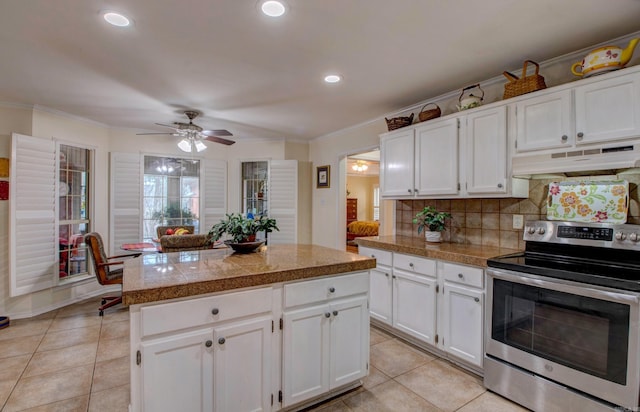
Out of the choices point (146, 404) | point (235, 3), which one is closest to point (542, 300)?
point (146, 404)

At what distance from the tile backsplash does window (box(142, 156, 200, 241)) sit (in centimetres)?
374

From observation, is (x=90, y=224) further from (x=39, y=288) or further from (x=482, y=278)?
(x=482, y=278)

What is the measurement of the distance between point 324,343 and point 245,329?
1.78 feet

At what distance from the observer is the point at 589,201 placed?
7.08ft

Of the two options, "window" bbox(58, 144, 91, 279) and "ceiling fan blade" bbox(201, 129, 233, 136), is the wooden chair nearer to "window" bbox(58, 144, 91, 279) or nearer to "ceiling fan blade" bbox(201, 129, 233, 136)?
"window" bbox(58, 144, 91, 279)

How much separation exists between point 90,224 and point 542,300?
5309 mm

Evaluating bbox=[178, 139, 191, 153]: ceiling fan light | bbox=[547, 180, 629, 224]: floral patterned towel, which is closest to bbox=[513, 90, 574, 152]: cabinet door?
bbox=[547, 180, 629, 224]: floral patterned towel

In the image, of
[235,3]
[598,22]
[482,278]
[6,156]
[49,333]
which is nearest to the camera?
[235,3]

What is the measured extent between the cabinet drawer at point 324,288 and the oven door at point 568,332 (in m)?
0.96

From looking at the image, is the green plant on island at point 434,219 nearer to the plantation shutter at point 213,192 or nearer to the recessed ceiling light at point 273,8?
the recessed ceiling light at point 273,8

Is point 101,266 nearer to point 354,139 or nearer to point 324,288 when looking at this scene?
point 324,288

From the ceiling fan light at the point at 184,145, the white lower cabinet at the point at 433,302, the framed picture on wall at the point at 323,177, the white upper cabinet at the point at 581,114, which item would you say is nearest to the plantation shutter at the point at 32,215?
the ceiling fan light at the point at 184,145

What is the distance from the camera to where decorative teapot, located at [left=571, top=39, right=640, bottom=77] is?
191 centimetres

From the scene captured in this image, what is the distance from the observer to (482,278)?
2.28 metres
